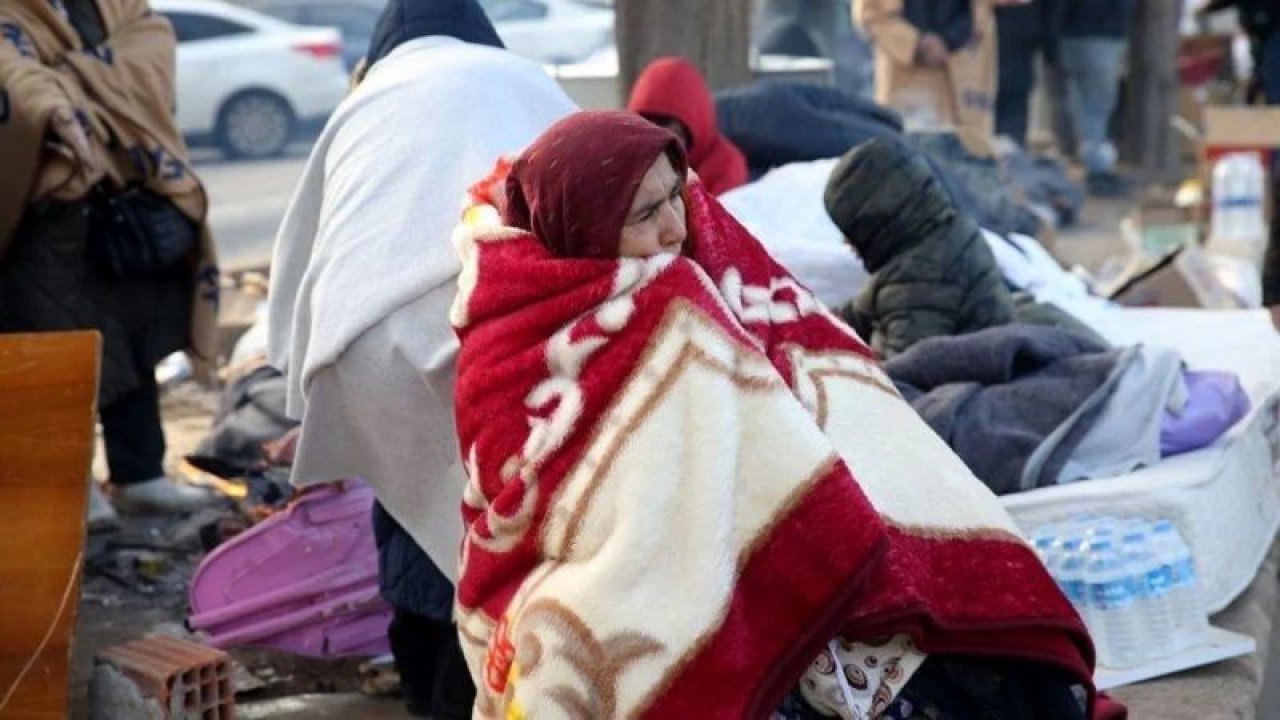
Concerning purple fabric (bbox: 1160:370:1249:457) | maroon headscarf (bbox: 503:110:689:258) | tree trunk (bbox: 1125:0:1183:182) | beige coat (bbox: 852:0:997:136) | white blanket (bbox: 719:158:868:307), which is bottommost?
tree trunk (bbox: 1125:0:1183:182)

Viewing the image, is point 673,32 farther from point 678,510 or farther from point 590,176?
point 678,510

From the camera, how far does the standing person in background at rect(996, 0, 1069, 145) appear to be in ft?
44.1

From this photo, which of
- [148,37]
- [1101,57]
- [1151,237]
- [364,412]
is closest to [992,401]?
[364,412]

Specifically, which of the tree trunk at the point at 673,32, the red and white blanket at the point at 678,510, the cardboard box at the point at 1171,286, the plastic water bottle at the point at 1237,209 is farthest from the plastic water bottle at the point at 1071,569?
the plastic water bottle at the point at 1237,209

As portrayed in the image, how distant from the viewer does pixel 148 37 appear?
6.29 m

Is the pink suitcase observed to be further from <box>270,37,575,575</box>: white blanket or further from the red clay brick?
<box>270,37,575,575</box>: white blanket

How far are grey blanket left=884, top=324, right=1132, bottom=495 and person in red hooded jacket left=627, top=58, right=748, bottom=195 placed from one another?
158 cm

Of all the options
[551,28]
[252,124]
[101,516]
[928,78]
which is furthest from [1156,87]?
[101,516]

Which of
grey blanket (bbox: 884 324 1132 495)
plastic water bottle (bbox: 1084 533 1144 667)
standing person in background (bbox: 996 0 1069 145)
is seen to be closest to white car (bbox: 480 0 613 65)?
standing person in background (bbox: 996 0 1069 145)

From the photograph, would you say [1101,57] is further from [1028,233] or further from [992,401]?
[992,401]

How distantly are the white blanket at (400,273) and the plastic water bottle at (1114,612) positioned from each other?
4.38 feet

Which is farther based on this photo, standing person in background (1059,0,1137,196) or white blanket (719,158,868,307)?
standing person in background (1059,0,1137,196)

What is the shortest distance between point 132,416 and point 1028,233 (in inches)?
120

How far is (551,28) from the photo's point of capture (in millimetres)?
21812
